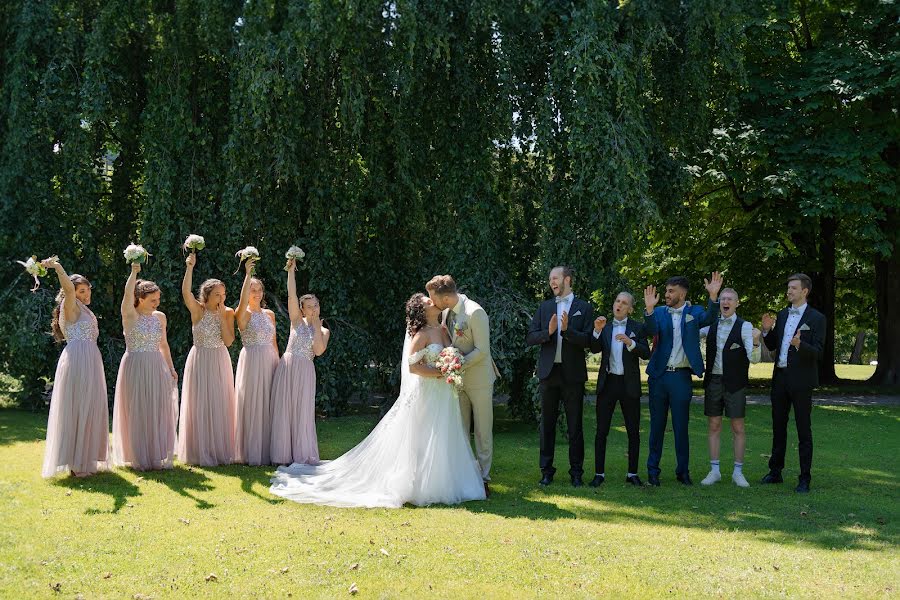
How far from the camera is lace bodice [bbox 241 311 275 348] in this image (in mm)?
9016

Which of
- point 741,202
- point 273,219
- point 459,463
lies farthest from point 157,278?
point 741,202

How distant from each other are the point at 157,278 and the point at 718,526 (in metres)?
8.27

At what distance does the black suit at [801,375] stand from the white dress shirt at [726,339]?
0.16 meters

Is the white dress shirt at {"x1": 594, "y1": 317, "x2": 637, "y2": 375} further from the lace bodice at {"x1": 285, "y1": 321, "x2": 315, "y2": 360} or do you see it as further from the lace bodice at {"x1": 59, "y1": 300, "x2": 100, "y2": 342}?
the lace bodice at {"x1": 59, "y1": 300, "x2": 100, "y2": 342}

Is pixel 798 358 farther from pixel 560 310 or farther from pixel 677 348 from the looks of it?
pixel 560 310

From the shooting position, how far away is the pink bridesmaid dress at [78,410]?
306 inches

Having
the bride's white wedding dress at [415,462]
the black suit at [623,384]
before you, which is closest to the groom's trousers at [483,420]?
the bride's white wedding dress at [415,462]

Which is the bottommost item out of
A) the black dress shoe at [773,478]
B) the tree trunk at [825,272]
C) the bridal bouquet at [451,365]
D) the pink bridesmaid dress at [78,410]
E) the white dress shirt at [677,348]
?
the black dress shoe at [773,478]

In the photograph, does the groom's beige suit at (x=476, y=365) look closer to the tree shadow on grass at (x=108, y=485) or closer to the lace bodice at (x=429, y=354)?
the lace bodice at (x=429, y=354)

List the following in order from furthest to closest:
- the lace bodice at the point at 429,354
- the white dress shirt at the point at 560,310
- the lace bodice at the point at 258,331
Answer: the lace bodice at the point at 258,331 < the white dress shirt at the point at 560,310 < the lace bodice at the point at 429,354

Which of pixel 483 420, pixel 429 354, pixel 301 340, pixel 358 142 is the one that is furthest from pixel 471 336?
→ pixel 358 142

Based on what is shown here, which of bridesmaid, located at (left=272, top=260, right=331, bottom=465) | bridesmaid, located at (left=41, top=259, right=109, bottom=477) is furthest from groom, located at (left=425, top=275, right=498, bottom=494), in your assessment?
bridesmaid, located at (left=41, top=259, right=109, bottom=477)

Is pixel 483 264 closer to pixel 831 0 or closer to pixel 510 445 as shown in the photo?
pixel 510 445

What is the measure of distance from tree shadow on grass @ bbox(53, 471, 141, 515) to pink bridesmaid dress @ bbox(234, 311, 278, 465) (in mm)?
1341
